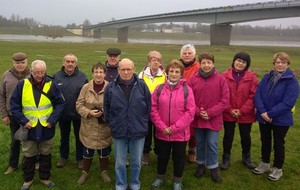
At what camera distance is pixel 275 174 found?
17.2 feet

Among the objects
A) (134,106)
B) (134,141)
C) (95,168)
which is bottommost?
(95,168)

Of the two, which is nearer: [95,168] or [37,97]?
[37,97]

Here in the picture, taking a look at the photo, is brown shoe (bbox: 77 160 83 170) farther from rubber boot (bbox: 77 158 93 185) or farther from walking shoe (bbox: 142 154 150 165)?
walking shoe (bbox: 142 154 150 165)

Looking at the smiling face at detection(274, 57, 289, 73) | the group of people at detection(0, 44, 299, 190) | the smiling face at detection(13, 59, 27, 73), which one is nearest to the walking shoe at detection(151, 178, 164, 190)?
the group of people at detection(0, 44, 299, 190)

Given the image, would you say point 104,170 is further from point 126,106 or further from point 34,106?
point 34,106

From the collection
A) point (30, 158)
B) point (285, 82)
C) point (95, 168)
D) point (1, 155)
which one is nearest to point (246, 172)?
point (285, 82)

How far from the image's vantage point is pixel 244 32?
410 ft

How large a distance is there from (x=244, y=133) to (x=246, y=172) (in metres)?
0.71

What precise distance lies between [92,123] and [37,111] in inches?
32.6

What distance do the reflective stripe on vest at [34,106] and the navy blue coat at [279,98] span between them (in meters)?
3.41

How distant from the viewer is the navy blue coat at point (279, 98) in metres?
4.88

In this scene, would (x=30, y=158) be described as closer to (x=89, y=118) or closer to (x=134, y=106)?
(x=89, y=118)

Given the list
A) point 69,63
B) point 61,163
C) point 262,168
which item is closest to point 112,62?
point 69,63

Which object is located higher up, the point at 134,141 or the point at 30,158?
the point at 134,141
